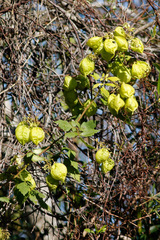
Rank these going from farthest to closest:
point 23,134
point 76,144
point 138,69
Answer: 1. point 76,144
2. point 138,69
3. point 23,134

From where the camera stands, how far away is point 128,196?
2014 mm

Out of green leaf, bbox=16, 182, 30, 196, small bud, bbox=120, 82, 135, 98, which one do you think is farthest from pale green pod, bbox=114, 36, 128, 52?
green leaf, bbox=16, 182, 30, 196

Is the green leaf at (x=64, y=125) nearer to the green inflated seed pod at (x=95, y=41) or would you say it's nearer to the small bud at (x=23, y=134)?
the small bud at (x=23, y=134)

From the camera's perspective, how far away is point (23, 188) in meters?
1.42

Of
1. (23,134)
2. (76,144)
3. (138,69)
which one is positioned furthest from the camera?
(76,144)

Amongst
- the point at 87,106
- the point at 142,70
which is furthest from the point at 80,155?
the point at 142,70

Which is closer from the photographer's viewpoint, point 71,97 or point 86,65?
point 86,65

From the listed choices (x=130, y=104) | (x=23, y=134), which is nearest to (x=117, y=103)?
(x=130, y=104)

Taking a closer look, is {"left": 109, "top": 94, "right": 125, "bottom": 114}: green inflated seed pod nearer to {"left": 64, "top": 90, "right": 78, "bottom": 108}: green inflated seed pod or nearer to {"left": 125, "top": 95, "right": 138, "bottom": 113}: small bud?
{"left": 125, "top": 95, "right": 138, "bottom": 113}: small bud

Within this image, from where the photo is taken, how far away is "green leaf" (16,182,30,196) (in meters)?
1.40

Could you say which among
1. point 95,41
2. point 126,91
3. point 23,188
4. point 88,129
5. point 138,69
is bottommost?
point 23,188

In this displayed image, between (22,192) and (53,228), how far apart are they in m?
0.66

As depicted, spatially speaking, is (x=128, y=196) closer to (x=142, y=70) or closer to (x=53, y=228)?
(x=53, y=228)

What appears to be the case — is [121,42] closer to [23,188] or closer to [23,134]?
[23,134]
